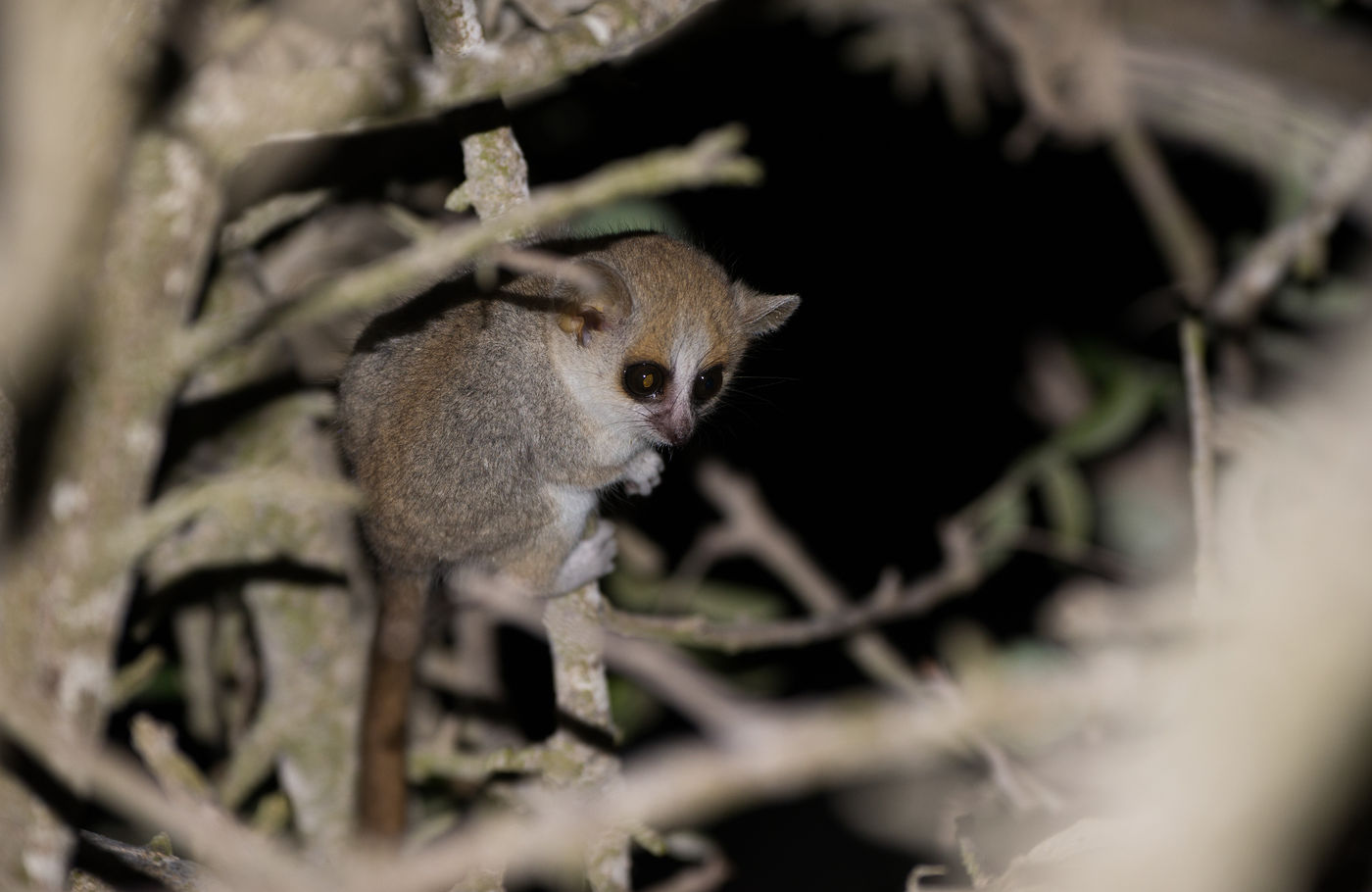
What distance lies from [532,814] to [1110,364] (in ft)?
8.93

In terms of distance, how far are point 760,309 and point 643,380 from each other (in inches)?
20.0

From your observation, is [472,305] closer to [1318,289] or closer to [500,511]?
[500,511]

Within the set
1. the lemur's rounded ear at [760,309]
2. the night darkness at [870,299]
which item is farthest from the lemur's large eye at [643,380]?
the night darkness at [870,299]

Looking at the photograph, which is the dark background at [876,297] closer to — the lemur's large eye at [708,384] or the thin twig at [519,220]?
the lemur's large eye at [708,384]

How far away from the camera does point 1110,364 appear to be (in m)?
4.38

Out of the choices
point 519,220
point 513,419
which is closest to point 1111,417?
point 513,419

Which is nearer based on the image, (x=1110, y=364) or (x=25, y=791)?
(x=25, y=791)

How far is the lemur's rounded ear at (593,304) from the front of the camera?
314 centimetres

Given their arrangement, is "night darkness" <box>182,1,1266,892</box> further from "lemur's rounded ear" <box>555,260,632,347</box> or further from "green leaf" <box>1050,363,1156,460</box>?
"lemur's rounded ear" <box>555,260,632,347</box>

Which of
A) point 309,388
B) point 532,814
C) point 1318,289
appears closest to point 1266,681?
point 532,814

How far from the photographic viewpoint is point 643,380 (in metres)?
3.41

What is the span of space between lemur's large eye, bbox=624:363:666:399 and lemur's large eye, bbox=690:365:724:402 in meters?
0.16

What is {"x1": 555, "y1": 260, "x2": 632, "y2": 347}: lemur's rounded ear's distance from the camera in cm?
314

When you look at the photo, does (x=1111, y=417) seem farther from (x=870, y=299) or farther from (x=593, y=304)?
(x=593, y=304)
